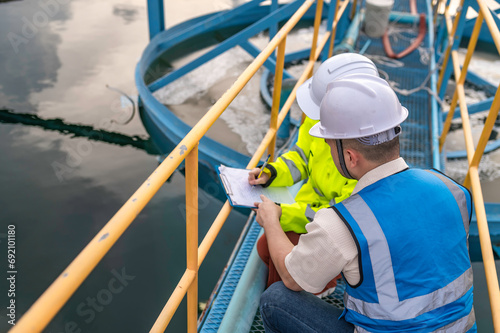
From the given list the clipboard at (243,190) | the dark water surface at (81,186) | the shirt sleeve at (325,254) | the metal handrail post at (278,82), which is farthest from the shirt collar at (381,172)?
the dark water surface at (81,186)

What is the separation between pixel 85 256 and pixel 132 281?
3104 mm

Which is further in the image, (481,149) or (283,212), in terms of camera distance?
(481,149)

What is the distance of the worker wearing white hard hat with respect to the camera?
1.33 m

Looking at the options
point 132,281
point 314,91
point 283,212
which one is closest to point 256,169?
point 283,212

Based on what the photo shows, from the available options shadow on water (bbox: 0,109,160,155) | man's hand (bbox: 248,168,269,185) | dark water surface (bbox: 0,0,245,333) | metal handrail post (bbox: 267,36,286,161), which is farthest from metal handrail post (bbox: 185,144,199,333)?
shadow on water (bbox: 0,109,160,155)

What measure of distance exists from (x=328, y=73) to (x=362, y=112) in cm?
58

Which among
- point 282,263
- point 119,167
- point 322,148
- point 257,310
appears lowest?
point 119,167

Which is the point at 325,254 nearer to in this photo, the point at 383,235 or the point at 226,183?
the point at 383,235

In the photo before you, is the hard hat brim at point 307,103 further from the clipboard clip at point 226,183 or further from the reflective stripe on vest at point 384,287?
the reflective stripe on vest at point 384,287

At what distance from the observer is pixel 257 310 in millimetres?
2078

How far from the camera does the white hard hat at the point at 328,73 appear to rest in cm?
197

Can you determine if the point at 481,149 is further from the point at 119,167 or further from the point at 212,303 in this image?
the point at 119,167

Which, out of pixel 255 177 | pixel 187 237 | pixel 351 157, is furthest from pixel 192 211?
pixel 255 177

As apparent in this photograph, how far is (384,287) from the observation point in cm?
134
